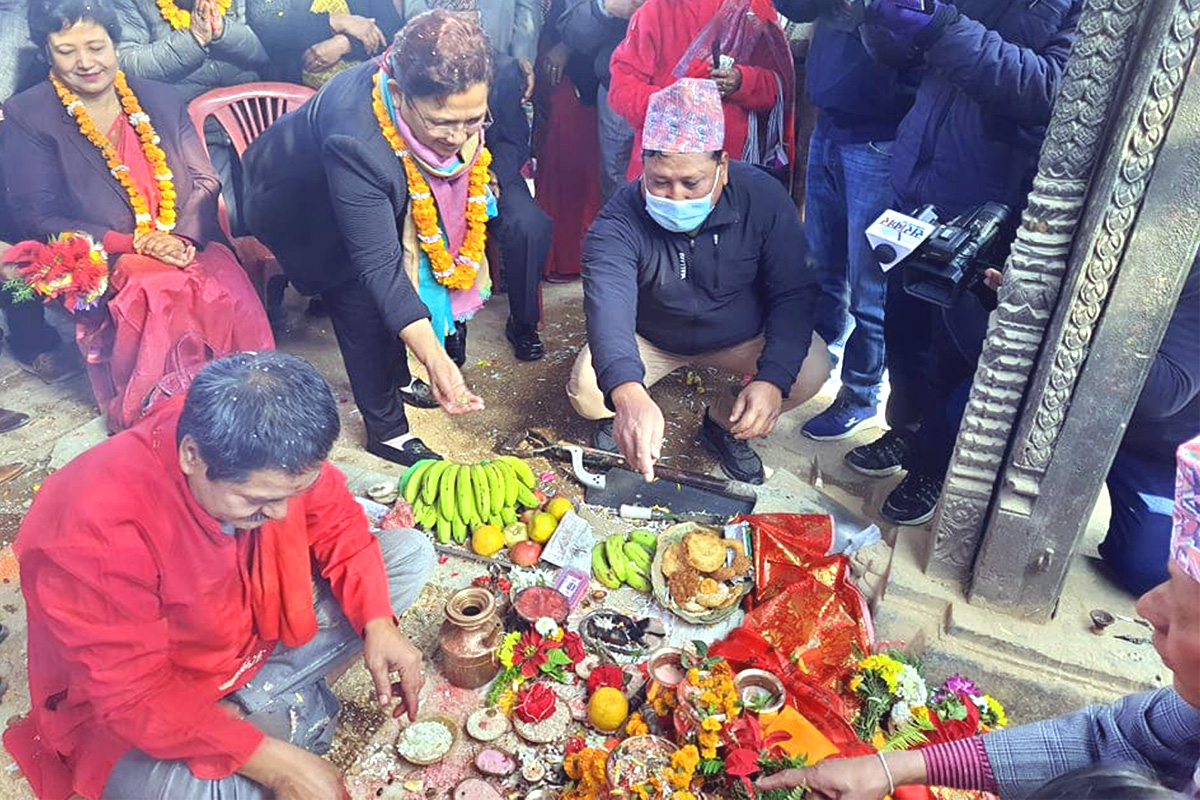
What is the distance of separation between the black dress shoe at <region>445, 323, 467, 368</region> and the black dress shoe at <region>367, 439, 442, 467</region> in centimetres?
84

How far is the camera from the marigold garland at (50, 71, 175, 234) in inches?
148

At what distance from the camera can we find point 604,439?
406 cm

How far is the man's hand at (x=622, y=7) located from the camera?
453 cm

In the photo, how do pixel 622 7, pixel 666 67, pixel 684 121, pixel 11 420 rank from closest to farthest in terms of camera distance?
pixel 684 121 → pixel 11 420 → pixel 666 67 → pixel 622 7

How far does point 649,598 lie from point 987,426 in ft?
4.48

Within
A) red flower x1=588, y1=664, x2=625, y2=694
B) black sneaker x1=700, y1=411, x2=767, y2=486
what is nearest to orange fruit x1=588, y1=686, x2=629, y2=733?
red flower x1=588, y1=664, x2=625, y2=694

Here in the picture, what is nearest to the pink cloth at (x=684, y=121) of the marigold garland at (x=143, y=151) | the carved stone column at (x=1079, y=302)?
the carved stone column at (x=1079, y=302)

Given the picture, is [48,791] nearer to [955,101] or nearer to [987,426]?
[987,426]

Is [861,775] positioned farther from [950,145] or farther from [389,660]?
[950,145]

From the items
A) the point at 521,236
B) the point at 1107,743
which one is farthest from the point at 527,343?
Answer: the point at 1107,743

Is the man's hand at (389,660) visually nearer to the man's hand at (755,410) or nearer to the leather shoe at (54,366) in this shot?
the man's hand at (755,410)

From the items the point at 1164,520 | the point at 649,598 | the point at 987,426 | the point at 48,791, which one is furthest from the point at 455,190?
the point at 1164,520

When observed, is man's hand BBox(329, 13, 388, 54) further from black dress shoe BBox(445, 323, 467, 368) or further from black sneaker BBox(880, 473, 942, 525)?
black sneaker BBox(880, 473, 942, 525)

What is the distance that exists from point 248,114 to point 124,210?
958mm
